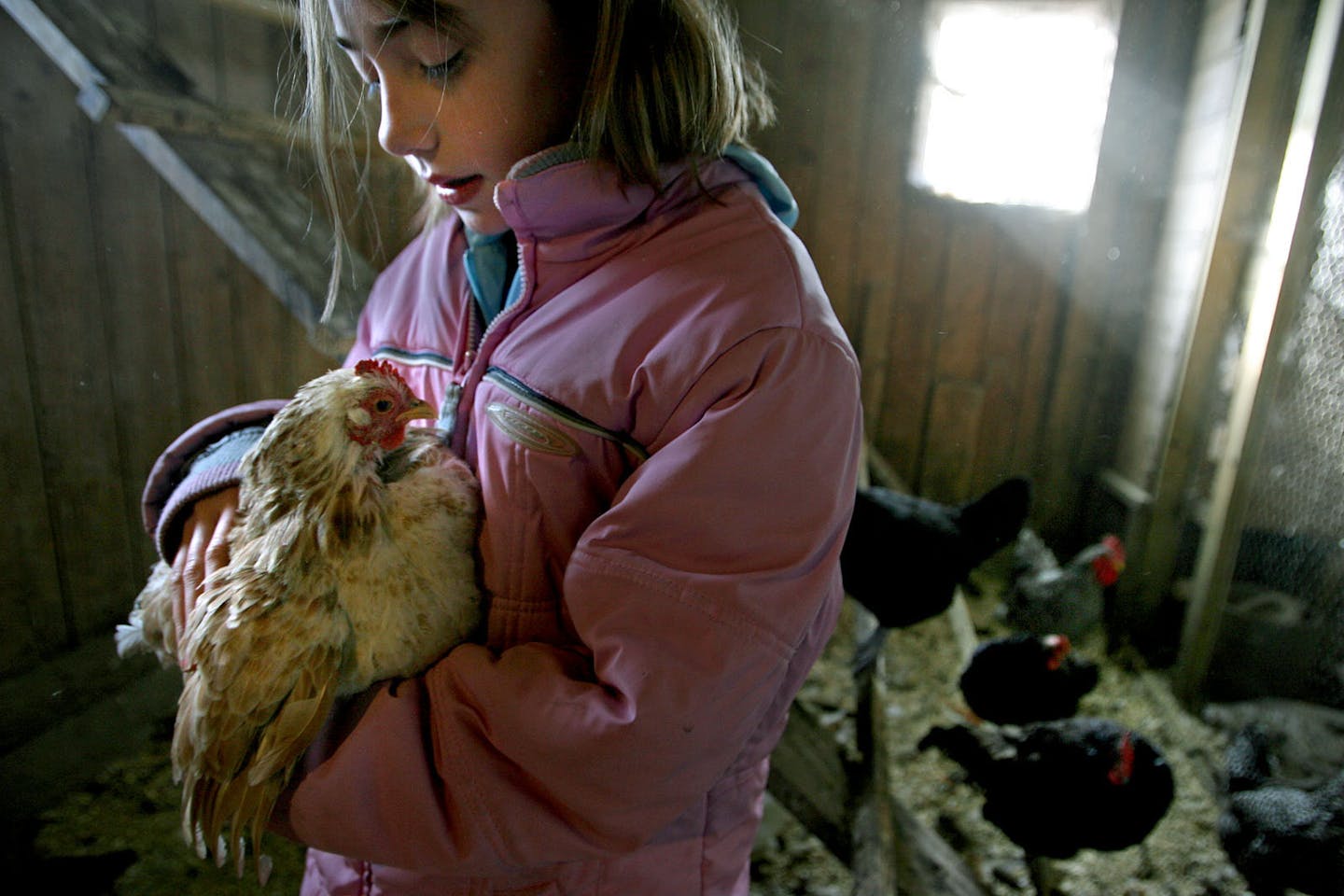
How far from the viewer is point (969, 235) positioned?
6.84 ft

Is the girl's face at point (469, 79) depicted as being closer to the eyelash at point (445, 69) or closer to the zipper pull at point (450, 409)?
the eyelash at point (445, 69)

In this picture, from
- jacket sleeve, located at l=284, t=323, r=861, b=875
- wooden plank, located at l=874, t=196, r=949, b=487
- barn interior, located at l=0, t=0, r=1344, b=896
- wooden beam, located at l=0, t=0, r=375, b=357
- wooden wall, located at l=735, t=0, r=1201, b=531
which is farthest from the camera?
wooden plank, located at l=874, t=196, r=949, b=487

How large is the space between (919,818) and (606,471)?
149cm

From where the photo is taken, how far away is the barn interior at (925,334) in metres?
1.04

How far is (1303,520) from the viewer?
151cm

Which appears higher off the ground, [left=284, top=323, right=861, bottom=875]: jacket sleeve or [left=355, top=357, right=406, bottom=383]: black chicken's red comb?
[left=355, top=357, right=406, bottom=383]: black chicken's red comb

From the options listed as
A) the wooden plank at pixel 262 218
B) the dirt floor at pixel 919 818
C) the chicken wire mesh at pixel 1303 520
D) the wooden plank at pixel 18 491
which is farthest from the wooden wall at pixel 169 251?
the chicken wire mesh at pixel 1303 520

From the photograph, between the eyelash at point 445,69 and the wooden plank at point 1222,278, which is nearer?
the eyelash at point 445,69

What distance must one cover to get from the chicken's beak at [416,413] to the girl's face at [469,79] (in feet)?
0.78

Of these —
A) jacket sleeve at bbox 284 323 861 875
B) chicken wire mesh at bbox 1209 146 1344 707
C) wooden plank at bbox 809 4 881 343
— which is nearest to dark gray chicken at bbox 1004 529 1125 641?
chicken wire mesh at bbox 1209 146 1344 707

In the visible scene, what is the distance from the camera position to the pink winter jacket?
0.55 metres

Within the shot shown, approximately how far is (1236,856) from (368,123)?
1965mm

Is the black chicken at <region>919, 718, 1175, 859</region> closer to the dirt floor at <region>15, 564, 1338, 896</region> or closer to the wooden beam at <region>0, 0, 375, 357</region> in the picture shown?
the dirt floor at <region>15, 564, 1338, 896</region>

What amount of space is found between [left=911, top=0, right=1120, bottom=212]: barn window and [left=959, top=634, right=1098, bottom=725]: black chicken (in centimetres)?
105
